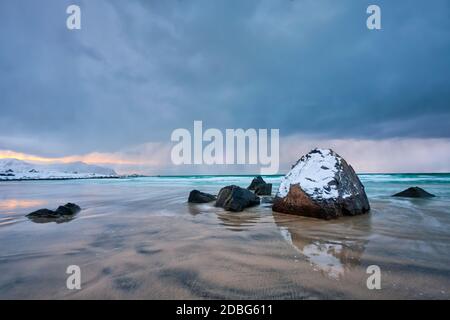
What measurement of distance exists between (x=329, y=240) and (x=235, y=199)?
3.18 m

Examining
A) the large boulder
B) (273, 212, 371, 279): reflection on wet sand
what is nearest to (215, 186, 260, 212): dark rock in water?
the large boulder

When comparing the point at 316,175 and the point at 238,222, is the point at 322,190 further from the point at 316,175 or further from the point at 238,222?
the point at 238,222

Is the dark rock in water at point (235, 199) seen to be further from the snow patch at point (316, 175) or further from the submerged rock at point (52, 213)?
the submerged rock at point (52, 213)

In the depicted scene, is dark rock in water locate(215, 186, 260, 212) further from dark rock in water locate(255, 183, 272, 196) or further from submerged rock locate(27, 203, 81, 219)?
submerged rock locate(27, 203, 81, 219)

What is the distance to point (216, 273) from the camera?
2.16 metres

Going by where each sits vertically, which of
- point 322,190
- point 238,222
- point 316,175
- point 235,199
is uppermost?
point 316,175

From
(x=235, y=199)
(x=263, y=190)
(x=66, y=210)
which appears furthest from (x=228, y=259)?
(x=263, y=190)

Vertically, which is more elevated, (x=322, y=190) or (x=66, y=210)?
(x=322, y=190)

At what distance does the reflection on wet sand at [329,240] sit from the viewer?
2.33 metres

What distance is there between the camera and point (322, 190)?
511cm

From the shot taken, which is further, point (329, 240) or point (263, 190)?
point (263, 190)

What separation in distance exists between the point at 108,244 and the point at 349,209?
4.66 metres
